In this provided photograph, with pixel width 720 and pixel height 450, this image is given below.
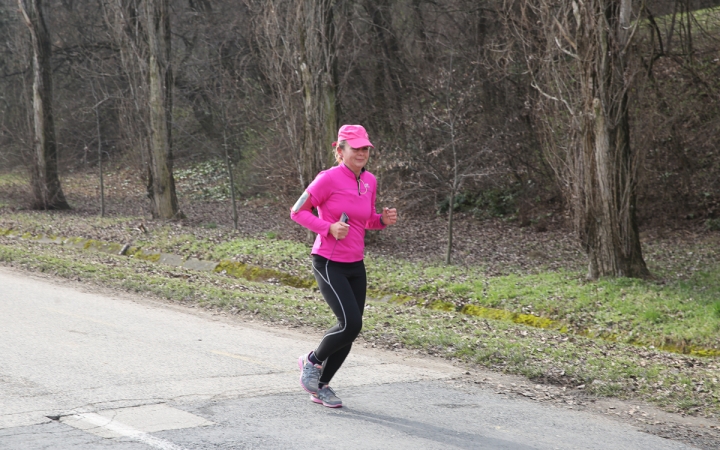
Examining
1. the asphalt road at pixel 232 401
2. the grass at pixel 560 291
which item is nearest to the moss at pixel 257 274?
the grass at pixel 560 291

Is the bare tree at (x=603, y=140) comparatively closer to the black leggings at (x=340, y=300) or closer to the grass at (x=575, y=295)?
the grass at (x=575, y=295)

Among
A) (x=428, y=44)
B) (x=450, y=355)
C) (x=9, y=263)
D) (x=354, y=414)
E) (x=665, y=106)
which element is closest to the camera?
(x=354, y=414)

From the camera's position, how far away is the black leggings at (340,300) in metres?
6.35

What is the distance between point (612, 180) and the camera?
542 inches

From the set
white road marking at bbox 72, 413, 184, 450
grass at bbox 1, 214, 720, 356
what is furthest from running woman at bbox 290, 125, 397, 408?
grass at bbox 1, 214, 720, 356

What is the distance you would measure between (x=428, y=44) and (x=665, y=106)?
29.9 ft

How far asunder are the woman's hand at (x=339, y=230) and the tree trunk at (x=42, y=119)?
2493cm

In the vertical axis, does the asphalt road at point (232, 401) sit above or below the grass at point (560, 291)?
above

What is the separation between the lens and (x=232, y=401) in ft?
21.5

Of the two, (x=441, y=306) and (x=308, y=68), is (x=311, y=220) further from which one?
(x=308, y=68)

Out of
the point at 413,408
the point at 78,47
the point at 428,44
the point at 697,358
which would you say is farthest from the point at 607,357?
the point at 78,47

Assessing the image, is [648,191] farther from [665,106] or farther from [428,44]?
[428,44]

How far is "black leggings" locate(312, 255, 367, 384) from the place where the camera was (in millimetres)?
6348

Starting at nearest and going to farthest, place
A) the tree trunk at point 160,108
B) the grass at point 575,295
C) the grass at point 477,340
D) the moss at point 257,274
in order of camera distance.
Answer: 1. the grass at point 477,340
2. the grass at point 575,295
3. the moss at point 257,274
4. the tree trunk at point 160,108
